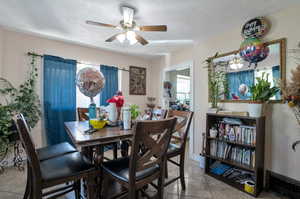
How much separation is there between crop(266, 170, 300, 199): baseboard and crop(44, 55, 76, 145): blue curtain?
3454 millimetres

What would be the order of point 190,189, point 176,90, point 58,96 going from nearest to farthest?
point 190,189, point 58,96, point 176,90

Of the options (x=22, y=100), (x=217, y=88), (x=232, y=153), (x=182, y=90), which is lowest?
(x=232, y=153)

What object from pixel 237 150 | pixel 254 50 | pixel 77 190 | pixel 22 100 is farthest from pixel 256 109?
pixel 22 100

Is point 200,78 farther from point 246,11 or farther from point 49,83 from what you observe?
point 49,83

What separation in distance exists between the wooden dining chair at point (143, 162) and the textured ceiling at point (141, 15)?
59.3 inches

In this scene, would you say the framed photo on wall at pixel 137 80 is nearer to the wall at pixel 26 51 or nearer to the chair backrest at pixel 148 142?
the wall at pixel 26 51

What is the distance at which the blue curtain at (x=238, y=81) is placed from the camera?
2.12 meters

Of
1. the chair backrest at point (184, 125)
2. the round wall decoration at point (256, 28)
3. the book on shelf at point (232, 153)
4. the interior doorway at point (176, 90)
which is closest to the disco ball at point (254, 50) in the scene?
the round wall decoration at point (256, 28)

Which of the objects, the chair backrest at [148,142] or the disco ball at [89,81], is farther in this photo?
the disco ball at [89,81]

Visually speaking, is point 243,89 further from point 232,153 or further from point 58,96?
point 58,96

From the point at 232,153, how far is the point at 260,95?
0.92 metres

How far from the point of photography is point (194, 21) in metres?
2.15

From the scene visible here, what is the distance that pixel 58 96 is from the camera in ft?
9.62

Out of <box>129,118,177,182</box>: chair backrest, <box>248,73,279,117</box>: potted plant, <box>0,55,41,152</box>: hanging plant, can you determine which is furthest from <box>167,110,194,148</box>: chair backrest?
<box>0,55,41,152</box>: hanging plant
